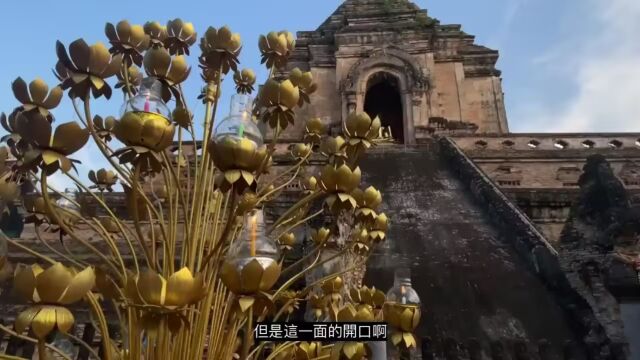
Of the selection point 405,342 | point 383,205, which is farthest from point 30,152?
point 383,205

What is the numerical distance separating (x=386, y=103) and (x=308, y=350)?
71.4 feet

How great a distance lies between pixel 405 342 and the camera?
10.7 ft

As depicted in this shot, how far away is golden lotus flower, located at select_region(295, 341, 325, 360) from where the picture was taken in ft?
11.1

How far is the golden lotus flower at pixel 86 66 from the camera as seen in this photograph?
2.64 metres

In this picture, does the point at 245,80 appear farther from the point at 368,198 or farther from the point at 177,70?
the point at 368,198

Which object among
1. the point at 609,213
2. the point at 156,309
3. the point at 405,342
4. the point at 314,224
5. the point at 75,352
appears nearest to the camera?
the point at 156,309

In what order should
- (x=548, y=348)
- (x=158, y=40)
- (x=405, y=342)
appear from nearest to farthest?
(x=405, y=342) < (x=158, y=40) < (x=548, y=348)

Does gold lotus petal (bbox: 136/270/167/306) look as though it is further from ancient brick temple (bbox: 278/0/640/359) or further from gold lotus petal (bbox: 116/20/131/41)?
ancient brick temple (bbox: 278/0/640/359)

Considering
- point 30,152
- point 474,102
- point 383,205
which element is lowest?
point 30,152

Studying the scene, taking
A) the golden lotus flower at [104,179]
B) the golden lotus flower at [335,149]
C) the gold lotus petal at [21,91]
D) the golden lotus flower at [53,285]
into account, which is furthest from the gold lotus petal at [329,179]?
the golden lotus flower at [104,179]

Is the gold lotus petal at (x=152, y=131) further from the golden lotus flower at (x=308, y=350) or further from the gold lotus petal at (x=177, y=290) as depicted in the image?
the golden lotus flower at (x=308, y=350)

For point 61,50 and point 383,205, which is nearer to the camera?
point 61,50

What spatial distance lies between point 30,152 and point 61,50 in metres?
0.55

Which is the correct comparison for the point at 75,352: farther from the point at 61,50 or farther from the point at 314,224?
the point at 314,224
